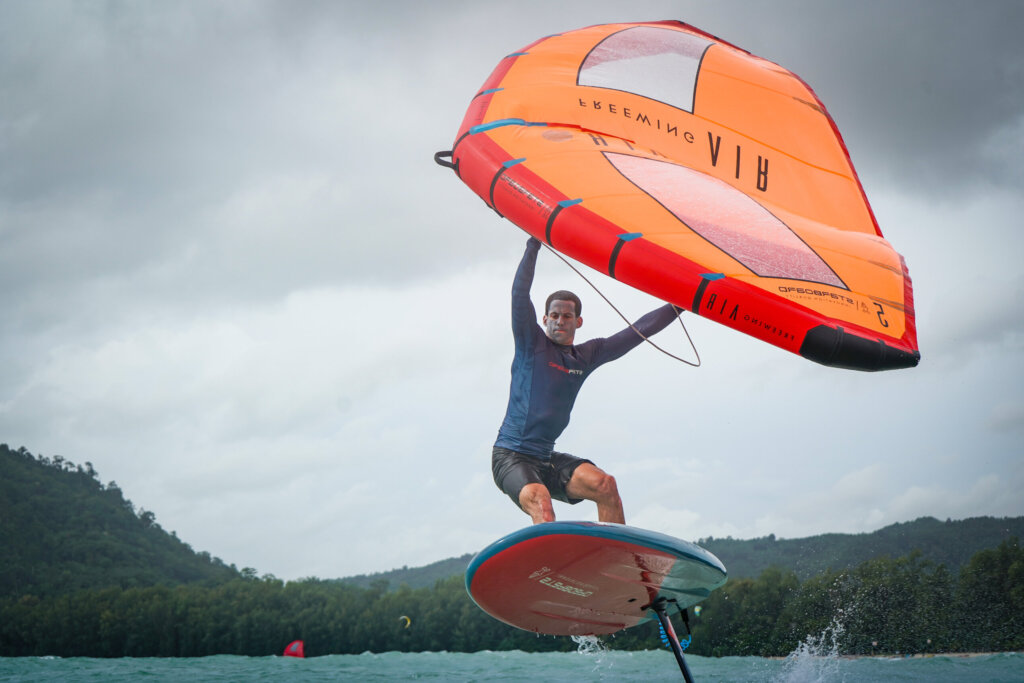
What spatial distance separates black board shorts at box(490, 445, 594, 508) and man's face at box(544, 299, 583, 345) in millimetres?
644

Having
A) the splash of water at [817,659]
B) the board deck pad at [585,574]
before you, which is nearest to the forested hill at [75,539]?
the splash of water at [817,659]

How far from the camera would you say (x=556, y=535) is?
3668 mm

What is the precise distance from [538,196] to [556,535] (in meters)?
1.57

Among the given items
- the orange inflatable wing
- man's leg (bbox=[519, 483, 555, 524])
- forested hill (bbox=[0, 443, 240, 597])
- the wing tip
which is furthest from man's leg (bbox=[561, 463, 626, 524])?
forested hill (bbox=[0, 443, 240, 597])

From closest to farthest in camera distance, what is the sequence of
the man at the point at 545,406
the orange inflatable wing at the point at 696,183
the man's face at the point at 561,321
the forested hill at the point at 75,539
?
the orange inflatable wing at the point at 696,183
the man at the point at 545,406
the man's face at the point at 561,321
the forested hill at the point at 75,539

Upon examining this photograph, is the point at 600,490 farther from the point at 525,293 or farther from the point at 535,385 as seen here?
the point at 525,293

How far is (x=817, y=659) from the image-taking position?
21109mm

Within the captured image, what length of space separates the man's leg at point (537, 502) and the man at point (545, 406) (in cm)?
1

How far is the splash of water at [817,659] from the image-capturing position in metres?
14.9

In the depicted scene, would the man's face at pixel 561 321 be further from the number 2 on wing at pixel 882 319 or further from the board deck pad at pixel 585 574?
the number 2 on wing at pixel 882 319

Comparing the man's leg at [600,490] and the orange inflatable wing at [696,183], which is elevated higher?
the orange inflatable wing at [696,183]

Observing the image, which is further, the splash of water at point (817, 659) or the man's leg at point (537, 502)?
the splash of water at point (817, 659)

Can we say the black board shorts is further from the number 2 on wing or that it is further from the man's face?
the number 2 on wing

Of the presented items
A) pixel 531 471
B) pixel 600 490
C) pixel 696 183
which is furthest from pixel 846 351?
pixel 531 471
